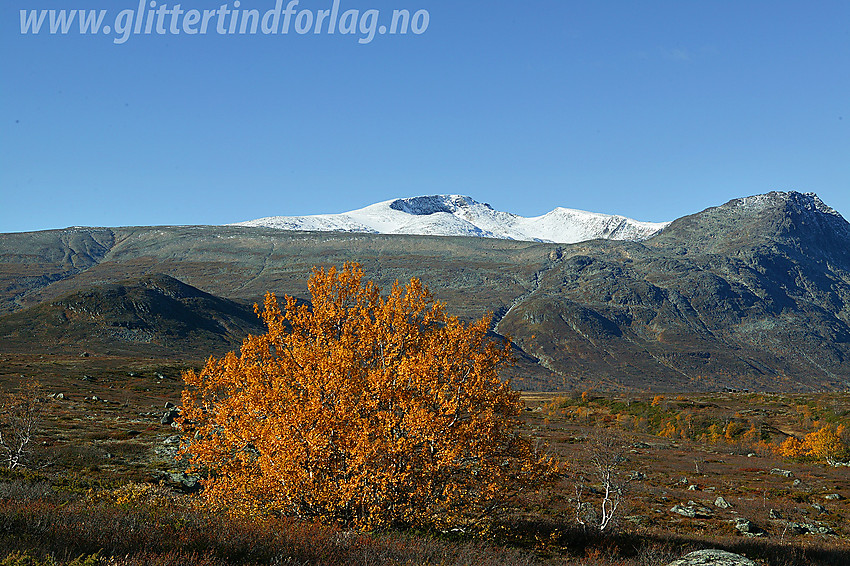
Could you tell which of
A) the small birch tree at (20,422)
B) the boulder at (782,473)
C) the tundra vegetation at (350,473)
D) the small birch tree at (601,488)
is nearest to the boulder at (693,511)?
the small birch tree at (601,488)

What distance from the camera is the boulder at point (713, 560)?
19.5m

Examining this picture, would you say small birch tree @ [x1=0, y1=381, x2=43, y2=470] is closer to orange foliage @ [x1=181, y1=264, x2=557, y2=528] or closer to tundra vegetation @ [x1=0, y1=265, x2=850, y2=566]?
tundra vegetation @ [x1=0, y1=265, x2=850, y2=566]

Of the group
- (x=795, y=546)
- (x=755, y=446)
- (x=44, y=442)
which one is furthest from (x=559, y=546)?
(x=755, y=446)

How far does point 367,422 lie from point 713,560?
12483 mm

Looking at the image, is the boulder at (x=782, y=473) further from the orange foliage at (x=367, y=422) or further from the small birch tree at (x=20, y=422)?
the small birch tree at (x=20, y=422)

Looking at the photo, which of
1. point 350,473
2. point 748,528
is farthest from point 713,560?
point 748,528

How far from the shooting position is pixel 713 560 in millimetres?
19734

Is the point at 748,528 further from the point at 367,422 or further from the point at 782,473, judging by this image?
the point at 782,473

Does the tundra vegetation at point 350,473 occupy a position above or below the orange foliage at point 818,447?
above

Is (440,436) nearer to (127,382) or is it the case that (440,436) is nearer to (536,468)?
(536,468)

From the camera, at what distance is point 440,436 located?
22.4 meters

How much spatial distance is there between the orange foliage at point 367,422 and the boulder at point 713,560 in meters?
5.62

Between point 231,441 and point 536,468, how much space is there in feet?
39.2

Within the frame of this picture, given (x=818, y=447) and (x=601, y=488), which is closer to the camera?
(x=601, y=488)
